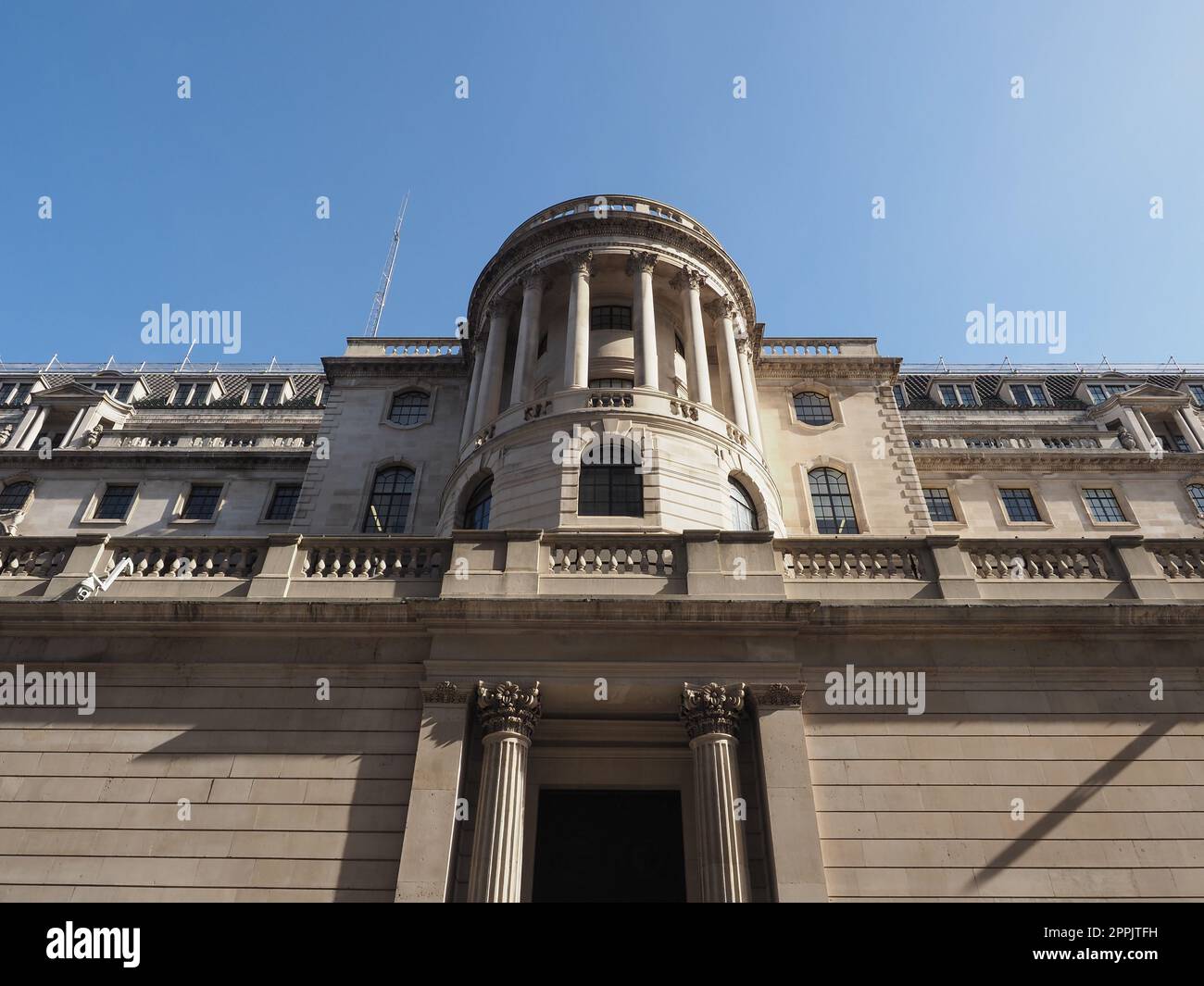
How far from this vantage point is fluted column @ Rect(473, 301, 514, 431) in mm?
24998

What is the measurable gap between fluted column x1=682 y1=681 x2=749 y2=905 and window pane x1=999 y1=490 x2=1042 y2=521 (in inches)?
982

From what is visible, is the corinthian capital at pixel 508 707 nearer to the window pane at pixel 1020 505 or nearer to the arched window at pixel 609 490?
the arched window at pixel 609 490

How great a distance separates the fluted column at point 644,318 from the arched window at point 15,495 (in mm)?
29232

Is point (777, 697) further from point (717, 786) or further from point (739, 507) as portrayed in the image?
point (739, 507)

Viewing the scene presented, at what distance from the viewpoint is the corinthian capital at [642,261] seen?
85.4 feet

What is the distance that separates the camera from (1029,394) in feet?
156

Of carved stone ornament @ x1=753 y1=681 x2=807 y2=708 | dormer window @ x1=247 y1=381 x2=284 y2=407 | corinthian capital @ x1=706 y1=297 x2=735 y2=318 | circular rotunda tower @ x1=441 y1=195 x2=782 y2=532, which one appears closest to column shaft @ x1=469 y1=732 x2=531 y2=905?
carved stone ornament @ x1=753 y1=681 x2=807 y2=708

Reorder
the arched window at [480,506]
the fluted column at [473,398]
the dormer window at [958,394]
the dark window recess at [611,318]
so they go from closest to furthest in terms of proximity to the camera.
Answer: the arched window at [480,506] → the fluted column at [473,398] → the dark window recess at [611,318] → the dormer window at [958,394]

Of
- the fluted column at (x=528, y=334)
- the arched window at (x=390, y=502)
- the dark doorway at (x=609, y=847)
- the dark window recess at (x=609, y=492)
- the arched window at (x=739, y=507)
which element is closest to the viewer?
the dark doorway at (x=609, y=847)

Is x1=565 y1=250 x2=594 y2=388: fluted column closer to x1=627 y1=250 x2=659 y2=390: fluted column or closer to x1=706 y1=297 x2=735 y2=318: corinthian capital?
x1=627 y1=250 x2=659 y2=390: fluted column

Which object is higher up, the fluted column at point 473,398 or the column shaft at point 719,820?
the fluted column at point 473,398

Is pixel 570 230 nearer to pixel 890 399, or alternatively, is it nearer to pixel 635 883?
pixel 890 399

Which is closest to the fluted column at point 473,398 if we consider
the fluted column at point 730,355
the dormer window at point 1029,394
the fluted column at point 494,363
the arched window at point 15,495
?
the fluted column at point 494,363
